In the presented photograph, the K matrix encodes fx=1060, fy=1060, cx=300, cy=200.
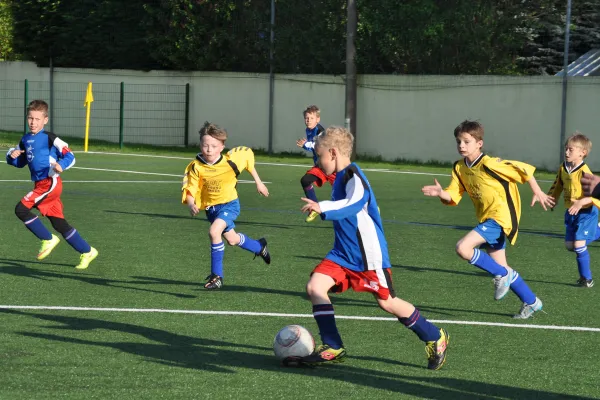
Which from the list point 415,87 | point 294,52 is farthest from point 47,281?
point 294,52

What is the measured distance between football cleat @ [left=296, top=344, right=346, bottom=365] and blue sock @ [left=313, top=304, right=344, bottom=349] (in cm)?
3

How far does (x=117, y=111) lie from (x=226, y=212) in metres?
24.1

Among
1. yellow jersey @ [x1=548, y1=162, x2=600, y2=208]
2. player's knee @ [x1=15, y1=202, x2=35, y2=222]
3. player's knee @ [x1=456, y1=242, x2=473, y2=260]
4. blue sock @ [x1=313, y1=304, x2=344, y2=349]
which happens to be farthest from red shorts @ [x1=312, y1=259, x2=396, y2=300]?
player's knee @ [x1=15, y1=202, x2=35, y2=222]

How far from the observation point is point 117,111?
109ft

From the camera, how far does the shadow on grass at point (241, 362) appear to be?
611cm

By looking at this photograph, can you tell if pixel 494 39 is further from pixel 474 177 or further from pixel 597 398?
pixel 597 398

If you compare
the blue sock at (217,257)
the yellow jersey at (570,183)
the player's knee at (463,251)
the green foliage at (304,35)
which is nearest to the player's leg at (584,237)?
the yellow jersey at (570,183)

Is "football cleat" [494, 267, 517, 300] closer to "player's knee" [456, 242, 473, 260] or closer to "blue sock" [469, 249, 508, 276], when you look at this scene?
"blue sock" [469, 249, 508, 276]

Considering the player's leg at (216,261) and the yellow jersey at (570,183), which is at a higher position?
the yellow jersey at (570,183)

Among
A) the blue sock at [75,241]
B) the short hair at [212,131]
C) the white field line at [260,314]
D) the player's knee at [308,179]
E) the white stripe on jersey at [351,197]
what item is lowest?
the white field line at [260,314]

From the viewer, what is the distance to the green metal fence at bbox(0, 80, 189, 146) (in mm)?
32812

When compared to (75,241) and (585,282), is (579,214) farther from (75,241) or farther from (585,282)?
(75,241)

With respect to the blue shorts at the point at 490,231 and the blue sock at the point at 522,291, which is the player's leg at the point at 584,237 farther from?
the blue sock at the point at 522,291

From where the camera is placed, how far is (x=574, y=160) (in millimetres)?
10406
